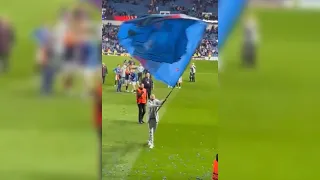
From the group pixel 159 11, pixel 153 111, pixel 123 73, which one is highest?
pixel 159 11

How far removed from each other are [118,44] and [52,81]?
13.9ft

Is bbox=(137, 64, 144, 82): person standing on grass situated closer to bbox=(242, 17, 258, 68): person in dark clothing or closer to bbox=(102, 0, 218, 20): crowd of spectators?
bbox=(102, 0, 218, 20): crowd of spectators

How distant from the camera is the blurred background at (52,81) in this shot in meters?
1.72

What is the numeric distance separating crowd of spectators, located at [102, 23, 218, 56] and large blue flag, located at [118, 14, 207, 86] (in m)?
2.21

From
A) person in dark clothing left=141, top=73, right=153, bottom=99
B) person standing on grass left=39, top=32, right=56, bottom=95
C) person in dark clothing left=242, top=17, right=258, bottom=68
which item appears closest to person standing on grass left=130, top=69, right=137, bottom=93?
person in dark clothing left=141, top=73, right=153, bottom=99

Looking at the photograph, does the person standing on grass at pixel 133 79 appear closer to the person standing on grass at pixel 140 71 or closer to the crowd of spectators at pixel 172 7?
the person standing on grass at pixel 140 71

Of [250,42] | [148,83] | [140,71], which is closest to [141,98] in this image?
[148,83]

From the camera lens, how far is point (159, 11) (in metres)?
6.16

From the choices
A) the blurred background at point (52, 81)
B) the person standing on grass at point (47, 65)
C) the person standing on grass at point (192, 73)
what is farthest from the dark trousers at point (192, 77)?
the person standing on grass at point (47, 65)

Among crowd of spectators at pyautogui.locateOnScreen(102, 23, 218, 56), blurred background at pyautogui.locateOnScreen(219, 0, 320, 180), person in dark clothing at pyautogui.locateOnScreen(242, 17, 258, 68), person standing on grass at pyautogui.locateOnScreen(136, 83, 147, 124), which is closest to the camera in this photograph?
person in dark clothing at pyautogui.locateOnScreen(242, 17, 258, 68)

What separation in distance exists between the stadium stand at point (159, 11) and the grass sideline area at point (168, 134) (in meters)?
0.21

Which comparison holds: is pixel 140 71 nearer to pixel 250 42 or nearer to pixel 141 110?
pixel 141 110

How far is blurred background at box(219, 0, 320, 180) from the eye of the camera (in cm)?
343

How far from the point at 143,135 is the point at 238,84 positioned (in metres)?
2.01
